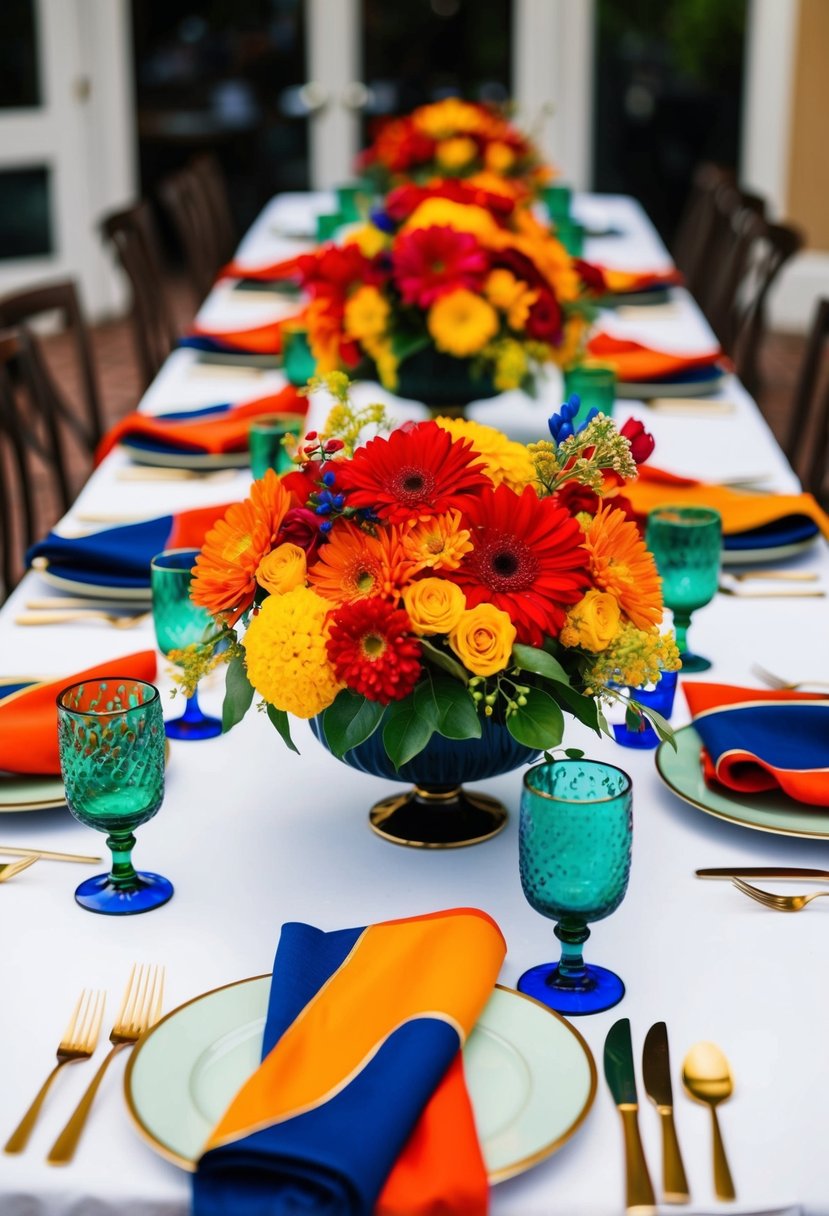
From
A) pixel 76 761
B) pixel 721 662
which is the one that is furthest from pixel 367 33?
pixel 76 761

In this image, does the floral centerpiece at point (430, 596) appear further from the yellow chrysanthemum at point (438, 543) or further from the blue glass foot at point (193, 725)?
the blue glass foot at point (193, 725)

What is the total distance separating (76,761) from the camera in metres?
1.25

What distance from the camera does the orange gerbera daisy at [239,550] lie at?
128cm

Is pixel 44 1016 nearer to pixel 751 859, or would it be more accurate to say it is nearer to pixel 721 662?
pixel 751 859

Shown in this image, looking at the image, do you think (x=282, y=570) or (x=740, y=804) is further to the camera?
(x=740, y=804)

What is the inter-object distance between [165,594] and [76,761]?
1.35 feet

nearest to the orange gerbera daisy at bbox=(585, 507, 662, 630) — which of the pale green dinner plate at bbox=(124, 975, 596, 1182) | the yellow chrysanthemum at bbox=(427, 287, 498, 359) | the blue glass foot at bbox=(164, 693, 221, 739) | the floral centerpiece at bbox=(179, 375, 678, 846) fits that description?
the floral centerpiece at bbox=(179, 375, 678, 846)

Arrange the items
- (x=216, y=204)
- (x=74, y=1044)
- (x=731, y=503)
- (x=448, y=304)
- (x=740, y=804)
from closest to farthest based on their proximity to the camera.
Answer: (x=74, y=1044) < (x=740, y=804) < (x=731, y=503) < (x=448, y=304) < (x=216, y=204)

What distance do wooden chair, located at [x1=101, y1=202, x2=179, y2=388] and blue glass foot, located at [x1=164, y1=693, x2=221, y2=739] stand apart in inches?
113

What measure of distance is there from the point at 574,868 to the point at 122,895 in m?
0.42

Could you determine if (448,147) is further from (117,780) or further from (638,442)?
(117,780)

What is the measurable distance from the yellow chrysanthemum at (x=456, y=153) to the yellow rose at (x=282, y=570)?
10.5ft

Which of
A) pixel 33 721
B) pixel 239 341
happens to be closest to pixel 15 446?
pixel 239 341

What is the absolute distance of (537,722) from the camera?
1231 mm
